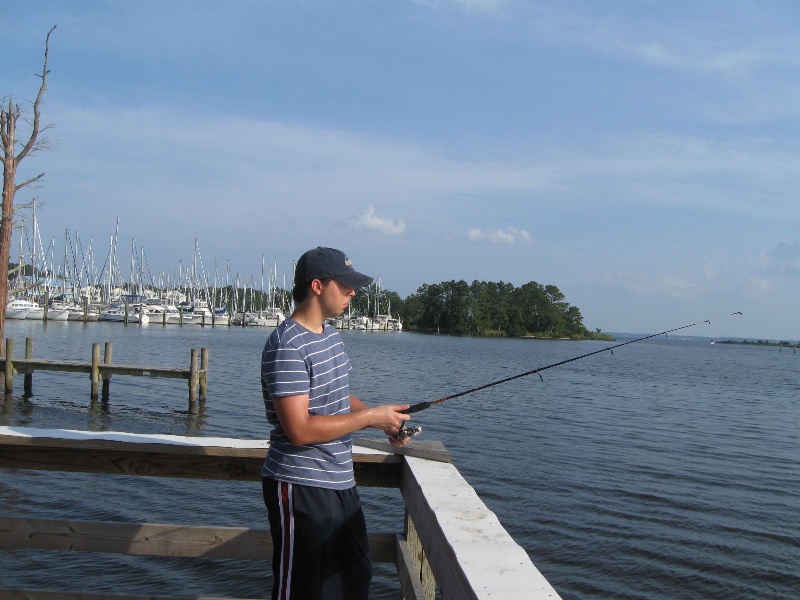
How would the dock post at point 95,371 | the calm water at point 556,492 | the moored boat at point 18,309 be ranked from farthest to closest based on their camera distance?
1. the moored boat at point 18,309
2. the dock post at point 95,371
3. the calm water at point 556,492

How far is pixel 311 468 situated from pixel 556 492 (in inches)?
405

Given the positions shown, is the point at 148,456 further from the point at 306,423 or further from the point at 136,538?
the point at 306,423

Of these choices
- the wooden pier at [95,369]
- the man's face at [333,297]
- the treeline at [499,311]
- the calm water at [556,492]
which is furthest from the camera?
the treeline at [499,311]

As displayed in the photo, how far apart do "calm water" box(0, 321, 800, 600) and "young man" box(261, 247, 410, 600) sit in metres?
5.26

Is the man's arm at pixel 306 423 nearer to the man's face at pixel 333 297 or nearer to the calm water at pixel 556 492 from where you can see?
the man's face at pixel 333 297

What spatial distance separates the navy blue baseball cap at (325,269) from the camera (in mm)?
2773

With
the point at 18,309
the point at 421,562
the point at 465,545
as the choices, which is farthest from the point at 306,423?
the point at 18,309

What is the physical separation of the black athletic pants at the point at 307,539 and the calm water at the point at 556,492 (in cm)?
525

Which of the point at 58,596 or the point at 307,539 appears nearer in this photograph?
the point at 307,539

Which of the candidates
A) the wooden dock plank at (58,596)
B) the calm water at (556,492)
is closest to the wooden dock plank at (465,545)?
the wooden dock plank at (58,596)

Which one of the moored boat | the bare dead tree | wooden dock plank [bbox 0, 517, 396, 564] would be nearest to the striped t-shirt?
wooden dock plank [bbox 0, 517, 396, 564]

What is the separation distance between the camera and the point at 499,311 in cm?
14762

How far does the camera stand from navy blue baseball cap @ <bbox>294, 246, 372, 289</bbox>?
9.10 ft

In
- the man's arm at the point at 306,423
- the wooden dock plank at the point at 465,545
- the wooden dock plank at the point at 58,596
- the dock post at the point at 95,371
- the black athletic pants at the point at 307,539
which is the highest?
the man's arm at the point at 306,423
